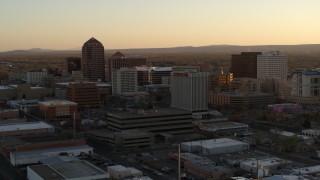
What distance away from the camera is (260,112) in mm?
44969

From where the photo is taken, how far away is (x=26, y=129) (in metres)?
33.9

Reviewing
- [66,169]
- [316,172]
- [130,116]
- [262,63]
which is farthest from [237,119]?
[262,63]

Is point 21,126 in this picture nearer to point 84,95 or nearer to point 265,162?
point 84,95

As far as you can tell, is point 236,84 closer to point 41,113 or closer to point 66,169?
point 41,113

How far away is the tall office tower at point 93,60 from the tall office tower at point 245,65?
62.5 feet

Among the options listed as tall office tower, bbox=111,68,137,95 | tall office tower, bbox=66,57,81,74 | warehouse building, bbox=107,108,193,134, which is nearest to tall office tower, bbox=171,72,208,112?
warehouse building, bbox=107,108,193,134

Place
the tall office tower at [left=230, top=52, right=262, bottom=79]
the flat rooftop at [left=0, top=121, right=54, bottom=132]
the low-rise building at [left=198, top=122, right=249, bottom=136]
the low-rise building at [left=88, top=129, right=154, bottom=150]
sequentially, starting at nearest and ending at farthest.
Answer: the low-rise building at [left=88, top=129, right=154, bottom=150] < the flat rooftop at [left=0, top=121, right=54, bottom=132] < the low-rise building at [left=198, top=122, right=249, bottom=136] < the tall office tower at [left=230, top=52, right=262, bottom=79]

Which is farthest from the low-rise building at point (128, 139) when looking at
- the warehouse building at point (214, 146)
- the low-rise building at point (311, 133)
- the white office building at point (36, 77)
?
the white office building at point (36, 77)

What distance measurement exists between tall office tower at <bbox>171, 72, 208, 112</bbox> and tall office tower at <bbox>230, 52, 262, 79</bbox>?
27194mm

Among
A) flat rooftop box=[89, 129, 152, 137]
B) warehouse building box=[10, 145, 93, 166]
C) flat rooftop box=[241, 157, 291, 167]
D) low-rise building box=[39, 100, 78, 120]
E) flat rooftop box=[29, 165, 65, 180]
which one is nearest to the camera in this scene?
flat rooftop box=[29, 165, 65, 180]

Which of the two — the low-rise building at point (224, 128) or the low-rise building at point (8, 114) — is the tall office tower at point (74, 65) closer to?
the low-rise building at point (8, 114)

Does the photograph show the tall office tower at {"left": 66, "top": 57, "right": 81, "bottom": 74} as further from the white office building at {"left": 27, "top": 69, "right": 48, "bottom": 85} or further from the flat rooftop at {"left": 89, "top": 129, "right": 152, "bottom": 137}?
the flat rooftop at {"left": 89, "top": 129, "right": 152, "bottom": 137}

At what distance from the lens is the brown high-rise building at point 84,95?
49125 mm

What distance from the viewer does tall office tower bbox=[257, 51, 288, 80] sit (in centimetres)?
6475
